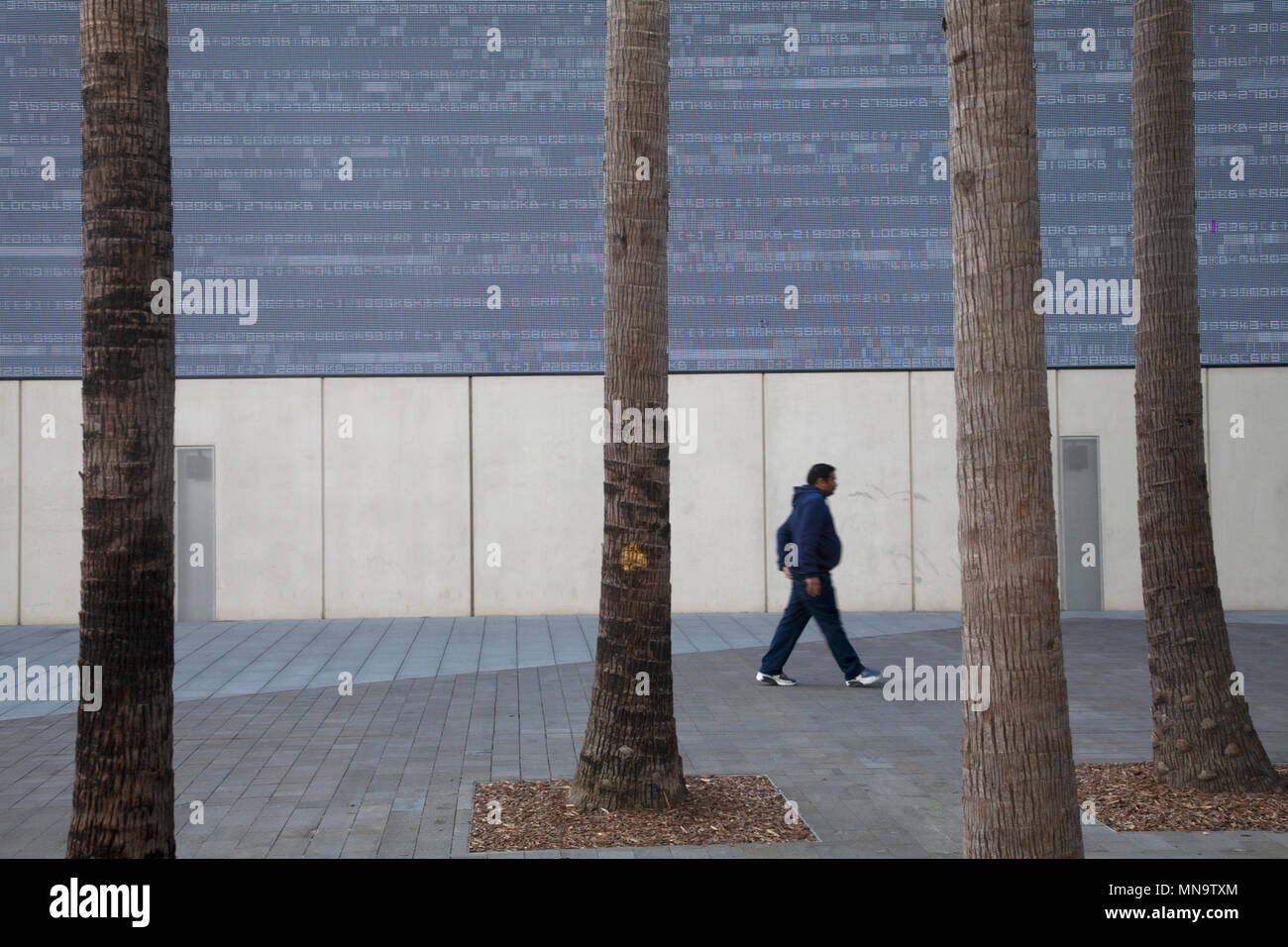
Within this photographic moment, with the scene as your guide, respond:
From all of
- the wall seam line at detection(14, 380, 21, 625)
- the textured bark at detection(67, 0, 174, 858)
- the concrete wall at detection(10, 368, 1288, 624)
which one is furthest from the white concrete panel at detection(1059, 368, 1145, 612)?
the textured bark at detection(67, 0, 174, 858)

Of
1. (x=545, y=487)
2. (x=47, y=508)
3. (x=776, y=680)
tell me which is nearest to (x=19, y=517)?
(x=47, y=508)

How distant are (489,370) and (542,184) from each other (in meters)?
2.67

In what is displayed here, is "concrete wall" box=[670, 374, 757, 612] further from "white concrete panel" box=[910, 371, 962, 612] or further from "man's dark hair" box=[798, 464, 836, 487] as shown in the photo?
"man's dark hair" box=[798, 464, 836, 487]

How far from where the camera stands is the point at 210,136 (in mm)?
16875

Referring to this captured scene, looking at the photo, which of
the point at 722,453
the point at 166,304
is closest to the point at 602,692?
the point at 166,304

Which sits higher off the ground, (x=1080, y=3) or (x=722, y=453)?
(x=1080, y=3)

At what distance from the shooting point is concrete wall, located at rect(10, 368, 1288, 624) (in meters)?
16.7

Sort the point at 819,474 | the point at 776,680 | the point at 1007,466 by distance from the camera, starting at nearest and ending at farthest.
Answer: the point at 1007,466 → the point at 819,474 → the point at 776,680

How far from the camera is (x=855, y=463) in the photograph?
17.1 metres

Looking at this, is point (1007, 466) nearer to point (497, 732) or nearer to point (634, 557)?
point (634, 557)

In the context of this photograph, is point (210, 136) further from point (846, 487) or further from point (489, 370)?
point (846, 487)

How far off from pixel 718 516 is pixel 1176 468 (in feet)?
33.1

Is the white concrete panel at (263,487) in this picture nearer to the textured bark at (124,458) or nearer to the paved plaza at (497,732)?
the paved plaza at (497,732)

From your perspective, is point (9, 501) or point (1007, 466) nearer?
point (1007, 466)
